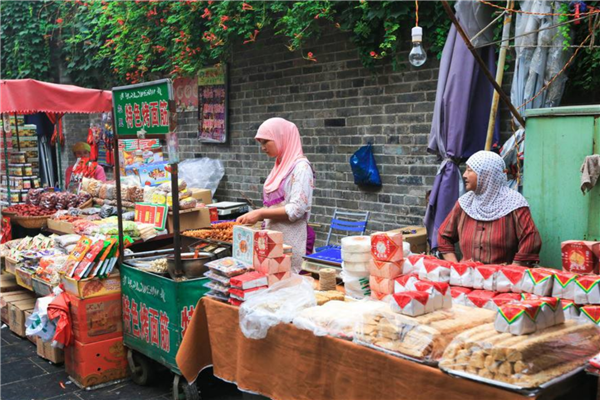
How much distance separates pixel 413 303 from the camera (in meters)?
2.59

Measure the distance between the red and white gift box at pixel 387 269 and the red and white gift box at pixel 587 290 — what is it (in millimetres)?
861

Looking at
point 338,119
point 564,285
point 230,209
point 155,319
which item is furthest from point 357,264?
point 230,209

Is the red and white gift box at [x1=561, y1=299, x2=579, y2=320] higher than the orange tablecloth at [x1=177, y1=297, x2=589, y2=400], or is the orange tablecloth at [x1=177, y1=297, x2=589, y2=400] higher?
the red and white gift box at [x1=561, y1=299, x2=579, y2=320]

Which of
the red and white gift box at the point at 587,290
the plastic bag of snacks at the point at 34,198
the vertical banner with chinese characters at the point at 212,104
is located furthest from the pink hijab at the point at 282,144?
the plastic bag of snacks at the point at 34,198

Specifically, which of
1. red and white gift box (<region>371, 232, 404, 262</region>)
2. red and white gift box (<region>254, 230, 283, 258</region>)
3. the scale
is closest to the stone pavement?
red and white gift box (<region>254, 230, 283, 258</region>)

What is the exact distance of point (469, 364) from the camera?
227cm

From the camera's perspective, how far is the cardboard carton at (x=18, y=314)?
6.35 meters

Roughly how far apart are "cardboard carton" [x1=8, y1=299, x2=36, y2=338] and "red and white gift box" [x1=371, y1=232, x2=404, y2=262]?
183 inches

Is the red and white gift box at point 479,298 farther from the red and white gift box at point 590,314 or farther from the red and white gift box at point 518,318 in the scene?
the red and white gift box at point 518,318

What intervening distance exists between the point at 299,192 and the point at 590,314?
2.28m

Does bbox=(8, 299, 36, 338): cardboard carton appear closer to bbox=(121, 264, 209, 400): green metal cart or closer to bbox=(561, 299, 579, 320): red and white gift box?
bbox=(121, 264, 209, 400): green metal cart

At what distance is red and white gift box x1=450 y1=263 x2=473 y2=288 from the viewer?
311cm

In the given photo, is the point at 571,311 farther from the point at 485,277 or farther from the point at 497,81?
the point at 497,81

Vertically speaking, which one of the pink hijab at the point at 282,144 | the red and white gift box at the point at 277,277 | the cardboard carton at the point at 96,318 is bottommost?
the cardboard carton at the point at 96,318
